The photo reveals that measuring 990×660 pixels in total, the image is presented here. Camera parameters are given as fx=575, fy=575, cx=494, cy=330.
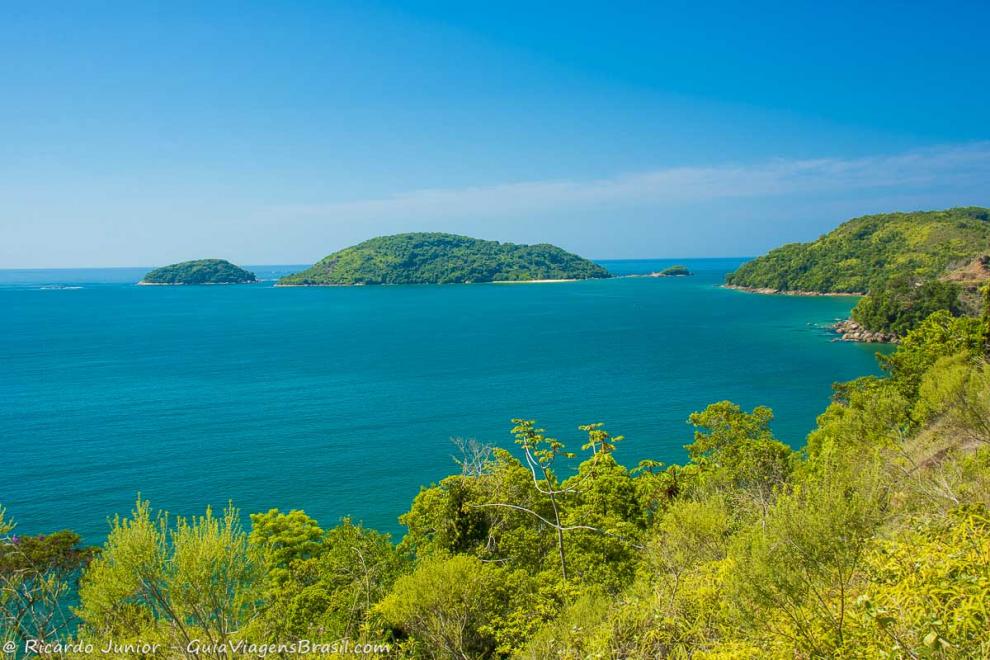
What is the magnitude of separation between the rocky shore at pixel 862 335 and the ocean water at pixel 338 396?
299cm

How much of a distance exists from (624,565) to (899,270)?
173078 mm

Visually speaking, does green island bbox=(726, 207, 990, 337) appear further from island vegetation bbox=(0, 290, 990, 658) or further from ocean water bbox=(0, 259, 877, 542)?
island vegetation bbox=(0, 290, 990, 658)

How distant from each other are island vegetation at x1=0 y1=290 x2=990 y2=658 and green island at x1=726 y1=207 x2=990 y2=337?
67.2 metres

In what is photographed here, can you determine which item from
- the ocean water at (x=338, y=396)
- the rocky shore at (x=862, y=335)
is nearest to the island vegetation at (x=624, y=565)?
the ocean water at (x=338, y=396)

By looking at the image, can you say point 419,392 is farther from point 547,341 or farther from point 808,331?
point 808,331

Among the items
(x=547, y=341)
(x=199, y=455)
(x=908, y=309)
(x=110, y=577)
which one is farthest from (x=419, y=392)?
(x=908, y=309)

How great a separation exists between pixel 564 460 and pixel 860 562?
33231 mm

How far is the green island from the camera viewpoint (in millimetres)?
93562

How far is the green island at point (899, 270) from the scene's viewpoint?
9356 cm

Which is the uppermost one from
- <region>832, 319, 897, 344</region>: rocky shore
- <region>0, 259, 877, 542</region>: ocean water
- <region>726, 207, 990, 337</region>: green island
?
<region>726, 207, 990, 337</region>: green island

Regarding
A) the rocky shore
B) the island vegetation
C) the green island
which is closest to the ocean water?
the rocky shore

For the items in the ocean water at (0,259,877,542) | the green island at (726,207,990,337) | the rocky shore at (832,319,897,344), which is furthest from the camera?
A: the green island at (726,207,990,337)

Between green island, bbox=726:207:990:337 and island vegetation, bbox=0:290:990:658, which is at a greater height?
green island, bbox=726:207:990:337

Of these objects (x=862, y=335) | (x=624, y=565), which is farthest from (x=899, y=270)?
(x=624, y=565)
